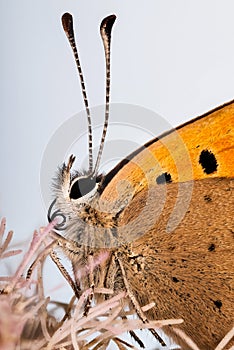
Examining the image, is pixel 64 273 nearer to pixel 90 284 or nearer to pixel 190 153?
pixel 90 284

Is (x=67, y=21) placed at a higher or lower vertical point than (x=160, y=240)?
higher

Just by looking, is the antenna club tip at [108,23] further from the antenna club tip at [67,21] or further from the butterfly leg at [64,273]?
the butterfly leg at [64,273]

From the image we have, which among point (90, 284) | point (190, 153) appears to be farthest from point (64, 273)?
point (190, 153)

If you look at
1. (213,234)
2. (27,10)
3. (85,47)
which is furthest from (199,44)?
(213,234)

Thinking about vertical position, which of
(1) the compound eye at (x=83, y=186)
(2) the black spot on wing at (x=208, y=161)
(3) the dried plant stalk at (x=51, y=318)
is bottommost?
(3) the dried plant stalk at (x=51, y=318)

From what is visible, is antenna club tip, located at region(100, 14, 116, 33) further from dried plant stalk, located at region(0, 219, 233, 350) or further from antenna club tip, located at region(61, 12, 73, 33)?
dried plant stalk, located at region(0, 219, 233, 350)

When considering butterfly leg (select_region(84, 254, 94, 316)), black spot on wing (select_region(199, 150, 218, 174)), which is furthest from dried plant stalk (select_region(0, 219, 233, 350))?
black spot on wing (select_region(199, 150, 218, 174))

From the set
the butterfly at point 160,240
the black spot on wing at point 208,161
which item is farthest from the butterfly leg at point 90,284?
the black spot on wing at point 208,161
